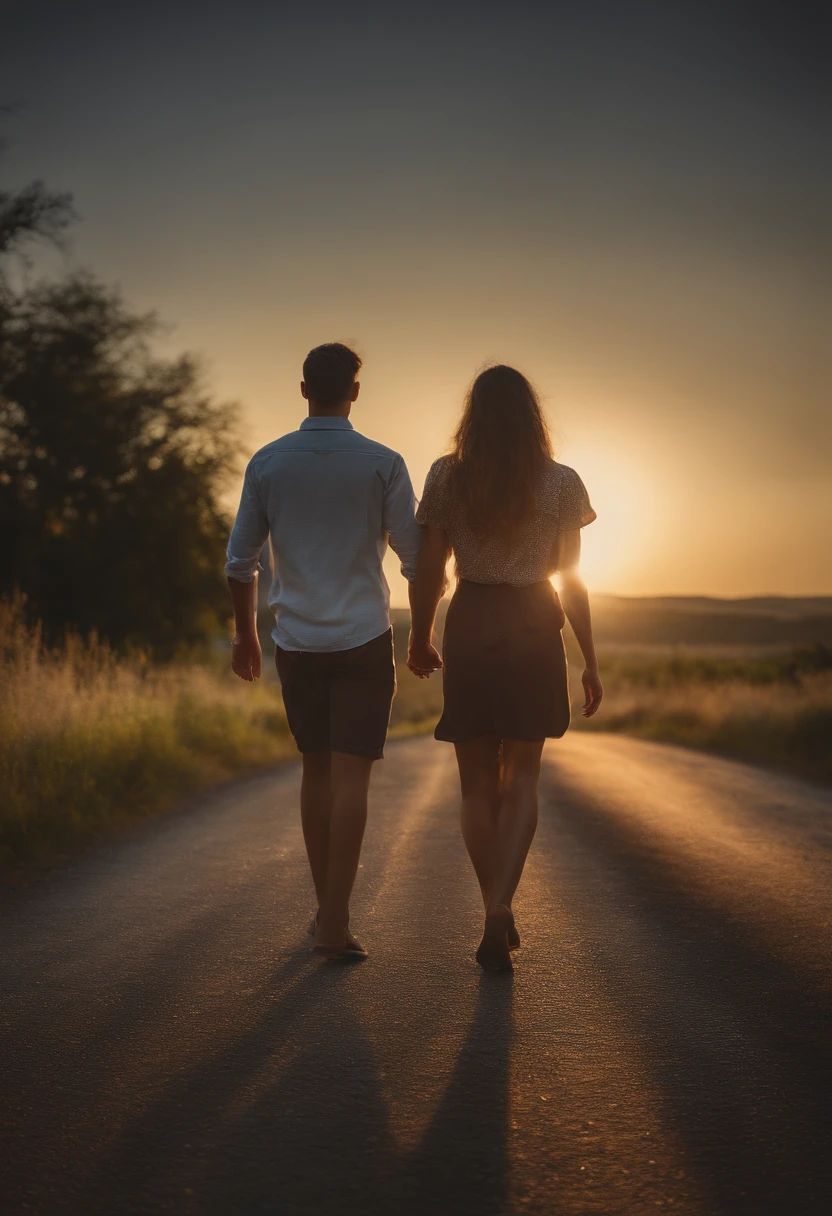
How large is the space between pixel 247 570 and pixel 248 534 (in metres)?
0.17

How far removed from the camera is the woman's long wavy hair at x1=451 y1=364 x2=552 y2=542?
4.21 metres

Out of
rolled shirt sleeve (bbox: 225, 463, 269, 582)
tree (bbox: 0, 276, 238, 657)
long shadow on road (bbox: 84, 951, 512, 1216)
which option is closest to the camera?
long shadow on road (bbox: 84, 951, 512, 1216)

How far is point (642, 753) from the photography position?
1834 cm

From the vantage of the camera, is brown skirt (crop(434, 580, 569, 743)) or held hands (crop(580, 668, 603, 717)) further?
held hands (crop(580, 668, 603, 717))

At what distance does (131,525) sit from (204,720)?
653 inches

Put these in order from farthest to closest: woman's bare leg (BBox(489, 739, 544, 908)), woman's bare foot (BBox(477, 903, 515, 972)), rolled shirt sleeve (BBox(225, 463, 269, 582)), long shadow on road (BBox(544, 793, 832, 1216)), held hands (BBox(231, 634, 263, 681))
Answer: held hands (BBox(231, 634, 263, 681)) < rolled shirt sleeve (BBox(225, 463, 269, 582)) < woman's bare leg (BBox(489, 739, 544, 908)) < woman's bare foot (BBox(477, 903, 515, 972)) < long shadow on road (BBox(544, 793, 832, 1216))

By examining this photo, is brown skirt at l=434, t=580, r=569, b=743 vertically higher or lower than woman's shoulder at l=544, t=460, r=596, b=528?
lower

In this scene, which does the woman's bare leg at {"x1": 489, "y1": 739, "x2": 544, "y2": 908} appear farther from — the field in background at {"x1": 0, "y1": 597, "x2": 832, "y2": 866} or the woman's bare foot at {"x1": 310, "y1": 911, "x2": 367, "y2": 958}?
the field in background at {"x1": 0, "y1": 597, "x2": 832, "y2": 866}

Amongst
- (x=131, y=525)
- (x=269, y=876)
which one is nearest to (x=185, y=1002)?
(x=269, y=876)

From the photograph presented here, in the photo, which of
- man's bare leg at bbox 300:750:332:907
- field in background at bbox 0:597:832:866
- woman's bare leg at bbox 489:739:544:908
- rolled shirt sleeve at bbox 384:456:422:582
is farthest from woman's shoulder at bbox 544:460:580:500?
field in background at bbox 0:597:832:866

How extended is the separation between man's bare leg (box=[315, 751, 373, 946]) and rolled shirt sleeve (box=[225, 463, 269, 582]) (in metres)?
0.90

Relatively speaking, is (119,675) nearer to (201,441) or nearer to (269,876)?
(269,876)

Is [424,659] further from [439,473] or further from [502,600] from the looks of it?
[439,473]

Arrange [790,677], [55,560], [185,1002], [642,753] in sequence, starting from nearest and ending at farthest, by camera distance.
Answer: [185,1002]
[642,753]
[55,560]
[790,677]
